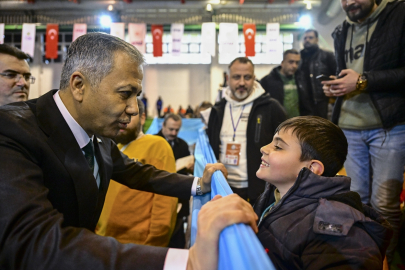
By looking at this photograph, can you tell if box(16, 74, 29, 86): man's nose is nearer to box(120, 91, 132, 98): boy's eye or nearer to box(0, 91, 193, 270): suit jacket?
box(0, 91, 193, 270): suit jacket

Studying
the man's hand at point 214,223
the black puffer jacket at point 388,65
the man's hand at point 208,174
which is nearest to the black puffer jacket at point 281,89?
the black puffer jacket at point 388,65

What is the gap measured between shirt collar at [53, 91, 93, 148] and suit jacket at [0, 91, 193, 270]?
0.04m

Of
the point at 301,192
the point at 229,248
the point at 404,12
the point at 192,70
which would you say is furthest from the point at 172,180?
the point at 192,70

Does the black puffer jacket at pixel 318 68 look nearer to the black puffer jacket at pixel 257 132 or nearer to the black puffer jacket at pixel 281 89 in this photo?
the black puffer jacket at pixel 281 89

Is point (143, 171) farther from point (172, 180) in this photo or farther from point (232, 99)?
point (232, 99)

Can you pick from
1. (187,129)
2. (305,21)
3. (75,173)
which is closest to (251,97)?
(75,173)

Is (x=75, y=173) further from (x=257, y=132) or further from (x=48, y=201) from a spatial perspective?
(x=257, y=132)

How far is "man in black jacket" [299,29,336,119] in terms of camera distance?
355 cm

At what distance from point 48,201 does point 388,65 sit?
1894mm

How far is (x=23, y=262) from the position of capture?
746 mm

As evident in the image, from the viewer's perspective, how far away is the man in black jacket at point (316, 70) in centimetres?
355

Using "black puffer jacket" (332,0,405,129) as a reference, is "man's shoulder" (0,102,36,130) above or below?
below

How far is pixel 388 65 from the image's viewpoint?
1768 millimetres

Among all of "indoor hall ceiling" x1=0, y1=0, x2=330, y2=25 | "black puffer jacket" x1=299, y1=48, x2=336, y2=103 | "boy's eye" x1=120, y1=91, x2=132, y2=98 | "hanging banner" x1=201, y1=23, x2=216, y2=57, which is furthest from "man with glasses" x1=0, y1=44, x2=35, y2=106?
"indoor hall ceiling" x1=0, y1=0, x2=330, y2=25
